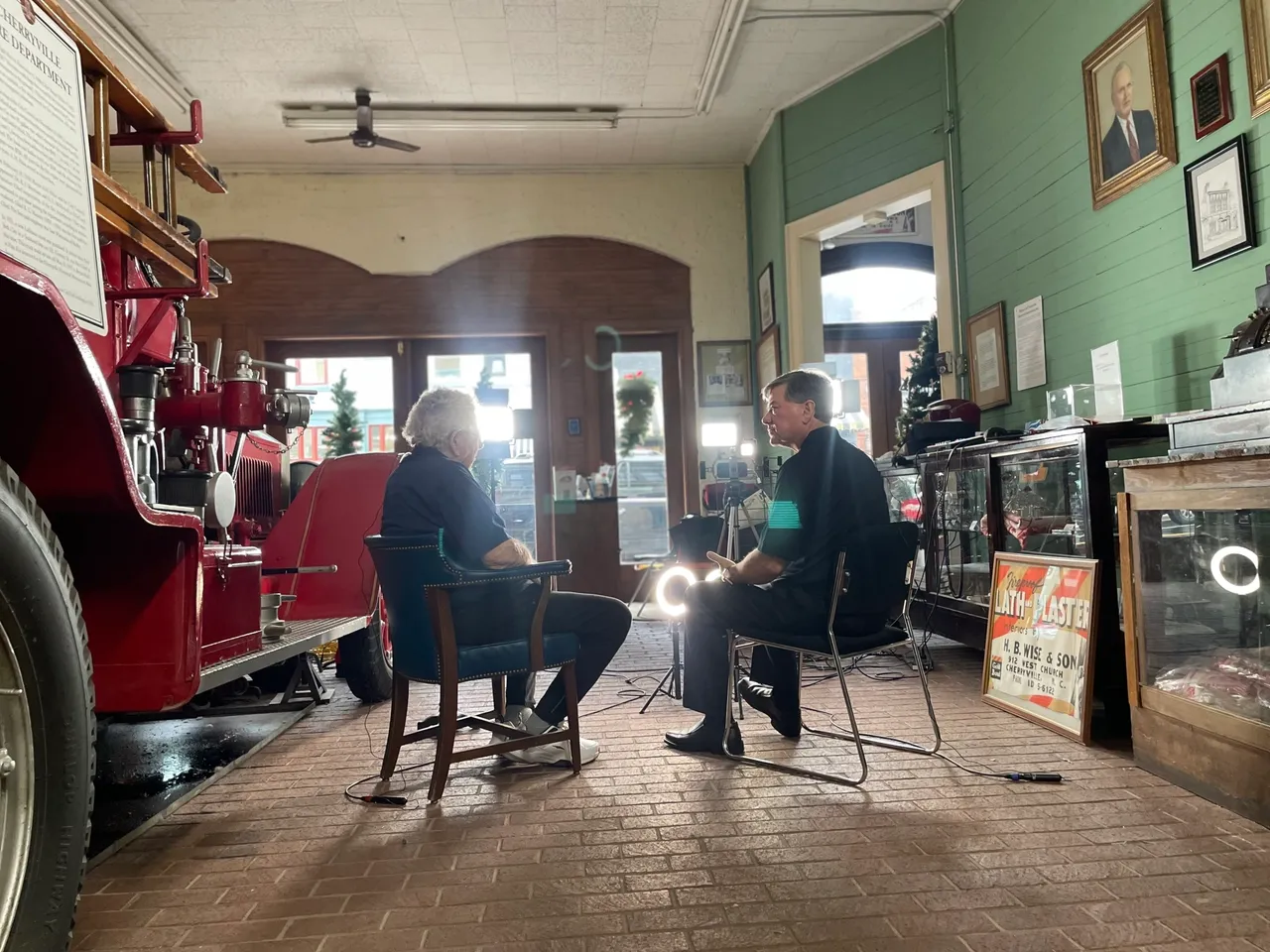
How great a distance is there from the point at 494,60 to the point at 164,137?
157 inches

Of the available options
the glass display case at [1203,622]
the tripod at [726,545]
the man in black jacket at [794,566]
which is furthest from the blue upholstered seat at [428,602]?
the glass display case at [1203,622]

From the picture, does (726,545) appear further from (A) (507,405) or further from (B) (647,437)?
(A) (507,405)

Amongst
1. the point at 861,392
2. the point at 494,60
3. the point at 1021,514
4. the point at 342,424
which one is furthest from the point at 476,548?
the point at 861,392

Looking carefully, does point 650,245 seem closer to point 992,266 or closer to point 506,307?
point 506,307

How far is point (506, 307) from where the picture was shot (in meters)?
7.30

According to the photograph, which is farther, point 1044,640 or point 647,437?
point 647,437

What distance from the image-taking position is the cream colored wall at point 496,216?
23.6ft

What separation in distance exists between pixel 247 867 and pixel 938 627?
3.25 m

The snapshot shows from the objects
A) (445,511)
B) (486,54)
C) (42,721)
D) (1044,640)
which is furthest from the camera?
(486,54)

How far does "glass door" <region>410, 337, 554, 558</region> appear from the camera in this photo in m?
7.38

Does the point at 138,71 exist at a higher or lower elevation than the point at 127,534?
higher

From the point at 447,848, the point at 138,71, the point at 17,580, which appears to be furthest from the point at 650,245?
the point at 17,580

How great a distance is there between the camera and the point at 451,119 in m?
6.34

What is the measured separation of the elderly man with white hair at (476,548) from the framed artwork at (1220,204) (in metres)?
2.42
